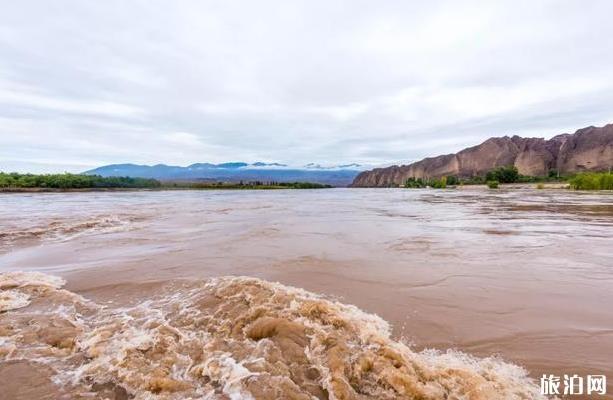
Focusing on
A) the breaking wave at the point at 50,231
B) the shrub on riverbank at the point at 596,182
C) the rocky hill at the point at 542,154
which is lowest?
the breaking wave at the point at 50,231

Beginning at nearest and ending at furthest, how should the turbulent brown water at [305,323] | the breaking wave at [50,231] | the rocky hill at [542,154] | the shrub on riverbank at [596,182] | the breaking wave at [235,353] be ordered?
the breaking wave at [235,353], the turbulent brown water at [305,323], the breaking wave at [50,231], the shrub on riverbank at [596,182], the rocky hill at [542,154]

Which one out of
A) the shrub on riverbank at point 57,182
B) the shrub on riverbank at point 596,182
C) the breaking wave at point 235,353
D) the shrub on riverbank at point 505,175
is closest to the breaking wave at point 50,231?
the breaking wave at point 235,353

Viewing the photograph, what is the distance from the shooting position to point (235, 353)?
Answer: 13.1ft

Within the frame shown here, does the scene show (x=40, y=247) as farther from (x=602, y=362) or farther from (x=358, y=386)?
(x=602, y=362)

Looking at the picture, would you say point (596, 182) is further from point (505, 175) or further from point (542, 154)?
point (542, 154)

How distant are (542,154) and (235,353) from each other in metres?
187

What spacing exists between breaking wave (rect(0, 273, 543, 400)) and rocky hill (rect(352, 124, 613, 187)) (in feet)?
523

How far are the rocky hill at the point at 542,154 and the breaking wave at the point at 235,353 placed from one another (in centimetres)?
15934

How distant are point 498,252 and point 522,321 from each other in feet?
17.6

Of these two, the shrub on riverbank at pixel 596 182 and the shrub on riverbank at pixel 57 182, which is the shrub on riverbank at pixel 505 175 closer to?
the shrub on riverbank at pixel 596 182

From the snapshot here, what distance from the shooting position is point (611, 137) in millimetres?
127938

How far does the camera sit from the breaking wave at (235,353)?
3287mm

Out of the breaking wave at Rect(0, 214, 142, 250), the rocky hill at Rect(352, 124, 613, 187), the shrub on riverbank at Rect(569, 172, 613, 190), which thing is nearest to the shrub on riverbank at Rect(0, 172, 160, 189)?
the breaking wave at Rect(0, 214, 142, 250)

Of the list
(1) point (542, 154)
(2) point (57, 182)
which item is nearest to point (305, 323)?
(2) point (57, 182)
